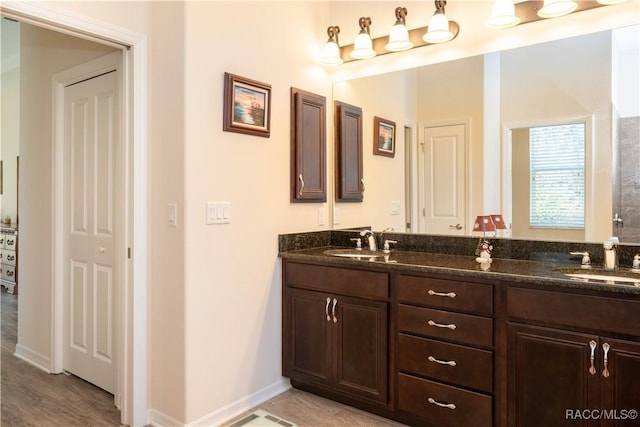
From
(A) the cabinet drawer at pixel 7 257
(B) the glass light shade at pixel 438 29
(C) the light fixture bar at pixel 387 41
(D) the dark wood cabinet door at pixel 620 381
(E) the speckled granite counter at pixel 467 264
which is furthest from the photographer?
(A) the cabinet drawer at pixel 7 257

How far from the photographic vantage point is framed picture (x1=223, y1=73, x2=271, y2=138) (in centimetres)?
234

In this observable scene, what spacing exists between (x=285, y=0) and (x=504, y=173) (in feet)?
5.52

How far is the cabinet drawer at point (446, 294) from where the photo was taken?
1.95m

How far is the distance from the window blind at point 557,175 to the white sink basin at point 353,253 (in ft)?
2.95

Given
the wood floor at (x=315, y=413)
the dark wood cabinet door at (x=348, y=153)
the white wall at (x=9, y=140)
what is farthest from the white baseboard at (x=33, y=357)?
the white wall at (x=9, y=140)

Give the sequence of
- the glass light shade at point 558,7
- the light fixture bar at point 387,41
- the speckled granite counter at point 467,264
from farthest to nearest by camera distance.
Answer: the light fixture bar at point 387,41 → the glass light shade at point 558,7 → the speckled granite counter at point 467,264

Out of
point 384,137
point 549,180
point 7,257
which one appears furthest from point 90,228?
point 7,257

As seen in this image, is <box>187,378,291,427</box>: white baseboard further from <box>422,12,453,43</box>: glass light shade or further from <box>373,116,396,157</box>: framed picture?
<box>422,12,453,43</box>: glass light shade

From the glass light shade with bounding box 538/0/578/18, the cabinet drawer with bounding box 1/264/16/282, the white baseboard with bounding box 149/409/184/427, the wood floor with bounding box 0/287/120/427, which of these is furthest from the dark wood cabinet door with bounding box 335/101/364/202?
the cabinet drawer with bounding box 1/264/16/282

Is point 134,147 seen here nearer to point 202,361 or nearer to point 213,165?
point 213,165

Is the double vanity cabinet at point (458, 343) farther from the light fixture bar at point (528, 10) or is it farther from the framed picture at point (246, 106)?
the light fixture bar at point (528, 10)

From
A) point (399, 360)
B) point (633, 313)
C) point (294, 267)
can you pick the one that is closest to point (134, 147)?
point (294, 267)

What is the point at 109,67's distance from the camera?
2525 mm

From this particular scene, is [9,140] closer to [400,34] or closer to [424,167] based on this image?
[400,34]
